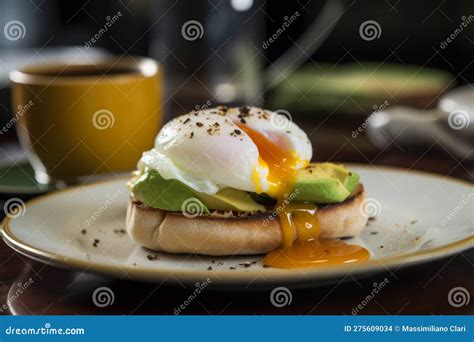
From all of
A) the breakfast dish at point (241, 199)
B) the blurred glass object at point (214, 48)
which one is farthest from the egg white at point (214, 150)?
the blurred glass object at point (214, 48)

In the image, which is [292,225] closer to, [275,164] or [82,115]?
[275,164]

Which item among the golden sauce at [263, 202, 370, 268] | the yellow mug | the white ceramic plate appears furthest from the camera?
the yellow mug

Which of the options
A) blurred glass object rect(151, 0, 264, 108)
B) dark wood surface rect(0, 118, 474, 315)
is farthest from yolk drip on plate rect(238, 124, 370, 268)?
blurred glass object rect(151, 0, 264, 108)

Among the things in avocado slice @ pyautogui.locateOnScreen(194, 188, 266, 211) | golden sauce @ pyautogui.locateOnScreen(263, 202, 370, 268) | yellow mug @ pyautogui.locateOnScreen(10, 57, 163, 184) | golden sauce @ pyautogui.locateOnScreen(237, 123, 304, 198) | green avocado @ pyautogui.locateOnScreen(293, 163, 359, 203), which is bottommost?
yellow mug @ pyautogui.locateOnScreen(10, 57, 163, 184)

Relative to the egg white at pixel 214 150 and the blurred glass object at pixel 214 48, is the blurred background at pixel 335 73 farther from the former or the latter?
the egg white at pixel 214 150

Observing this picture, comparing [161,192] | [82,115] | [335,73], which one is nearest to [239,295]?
[161,192]

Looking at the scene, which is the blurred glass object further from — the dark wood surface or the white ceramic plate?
the dark wood surface

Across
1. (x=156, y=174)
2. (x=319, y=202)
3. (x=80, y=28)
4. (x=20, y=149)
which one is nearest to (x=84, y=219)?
(x=156, y=174)
